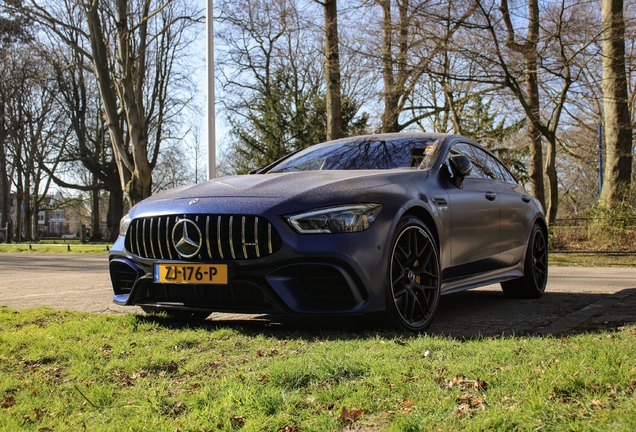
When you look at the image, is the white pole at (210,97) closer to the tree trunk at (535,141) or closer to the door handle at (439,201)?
the door handle at (439,201)

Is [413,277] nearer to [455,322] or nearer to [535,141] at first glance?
[455,322]

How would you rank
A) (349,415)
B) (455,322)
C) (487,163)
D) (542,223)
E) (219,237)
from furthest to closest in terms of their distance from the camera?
(542,223), (487,163), (455,322), (219,237), (349,415)

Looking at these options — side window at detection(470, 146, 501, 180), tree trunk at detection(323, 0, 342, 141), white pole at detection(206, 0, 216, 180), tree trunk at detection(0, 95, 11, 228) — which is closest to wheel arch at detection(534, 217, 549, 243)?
side window at detection(470, 146, 501, 180)

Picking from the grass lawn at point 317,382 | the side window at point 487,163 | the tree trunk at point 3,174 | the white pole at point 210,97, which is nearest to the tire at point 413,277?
the grass lawn at point 317,382

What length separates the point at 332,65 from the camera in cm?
1738

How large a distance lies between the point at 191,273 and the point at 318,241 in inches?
35.6

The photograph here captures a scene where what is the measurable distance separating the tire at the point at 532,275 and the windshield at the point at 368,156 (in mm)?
2012

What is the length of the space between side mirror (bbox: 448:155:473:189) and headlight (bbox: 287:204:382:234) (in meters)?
1.44

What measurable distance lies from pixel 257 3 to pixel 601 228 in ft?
35.9

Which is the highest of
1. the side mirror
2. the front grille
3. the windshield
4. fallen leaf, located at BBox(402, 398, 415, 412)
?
the windshield

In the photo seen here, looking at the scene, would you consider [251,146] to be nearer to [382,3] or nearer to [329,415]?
[382,3]

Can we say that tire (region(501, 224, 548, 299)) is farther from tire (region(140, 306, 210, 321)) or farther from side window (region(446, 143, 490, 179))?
tire (region(140, 306, 210, 321))

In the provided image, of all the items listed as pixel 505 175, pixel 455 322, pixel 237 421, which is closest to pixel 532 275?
pixel 505 175

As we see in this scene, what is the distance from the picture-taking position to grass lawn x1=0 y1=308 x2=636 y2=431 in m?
2.51
